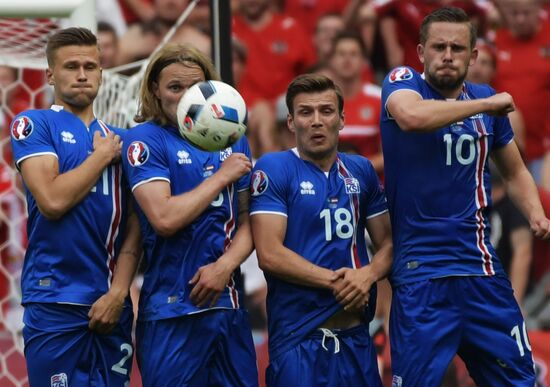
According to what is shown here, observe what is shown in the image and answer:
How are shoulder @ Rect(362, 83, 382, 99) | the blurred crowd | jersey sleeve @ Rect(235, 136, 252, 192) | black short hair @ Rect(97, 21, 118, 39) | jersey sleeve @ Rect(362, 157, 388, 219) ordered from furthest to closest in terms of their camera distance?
1. black short hair @ Rect(97, 21, 118, 39)
2. shoulder @ Rect(362, 83, 382, 99)
3. the blurred crowd
4. jersey sleeve @ Rect(362, 157, 388, 219)
5. jersey sleeve @ Rect(235, 136, 252, 192)

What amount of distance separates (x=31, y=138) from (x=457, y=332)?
7.48ft

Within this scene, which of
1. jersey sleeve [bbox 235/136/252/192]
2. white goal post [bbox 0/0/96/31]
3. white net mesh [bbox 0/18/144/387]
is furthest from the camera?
white net mesh [bbox 0/18/144/387]

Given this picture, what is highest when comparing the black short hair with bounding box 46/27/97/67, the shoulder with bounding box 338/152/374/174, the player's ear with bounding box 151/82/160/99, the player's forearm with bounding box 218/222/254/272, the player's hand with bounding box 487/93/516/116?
the black short hair with bounding box 46/27/97/67

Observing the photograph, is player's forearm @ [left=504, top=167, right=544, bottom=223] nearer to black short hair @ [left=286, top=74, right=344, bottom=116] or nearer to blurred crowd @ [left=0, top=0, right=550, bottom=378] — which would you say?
black short hair @ [left=286, top=74, right=344, bottom=116]

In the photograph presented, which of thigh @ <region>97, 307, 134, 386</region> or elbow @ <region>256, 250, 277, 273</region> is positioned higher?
elbow @ <region>256, 250, 277, 273</region>

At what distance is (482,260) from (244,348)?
1.26 metres

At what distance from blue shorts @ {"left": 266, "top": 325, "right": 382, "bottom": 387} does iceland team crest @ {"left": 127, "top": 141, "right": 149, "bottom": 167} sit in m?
1.20

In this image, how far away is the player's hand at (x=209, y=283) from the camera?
5445mm

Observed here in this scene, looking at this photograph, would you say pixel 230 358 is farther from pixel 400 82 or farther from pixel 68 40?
pixel 68 40

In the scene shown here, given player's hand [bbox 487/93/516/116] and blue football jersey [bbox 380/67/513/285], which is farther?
blue football jersey [bbox 380/67/513/285]

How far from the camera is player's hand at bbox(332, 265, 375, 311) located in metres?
5.64

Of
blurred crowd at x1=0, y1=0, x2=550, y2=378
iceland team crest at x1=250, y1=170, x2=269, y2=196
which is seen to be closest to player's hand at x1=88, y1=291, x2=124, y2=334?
iceland team crest at x1=250, y1=170, x2=269, y2=196

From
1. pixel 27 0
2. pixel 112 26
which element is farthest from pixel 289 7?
pixel 27 0

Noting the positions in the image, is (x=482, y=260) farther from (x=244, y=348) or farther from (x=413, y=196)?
(x=244, y=348)
